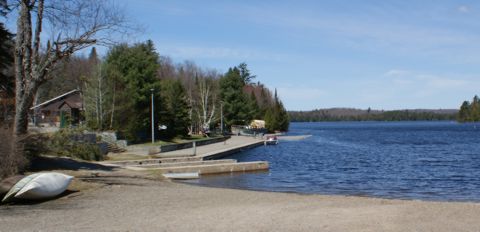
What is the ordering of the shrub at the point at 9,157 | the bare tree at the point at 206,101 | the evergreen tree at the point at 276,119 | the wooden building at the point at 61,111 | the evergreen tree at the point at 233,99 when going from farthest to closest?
1. the evergreen tree at the point at 276,119
2. the evergreen tree at the point at 233,99
3. the bare tree at the point at 206,101
4. the wooden building at the point at 61,111
5. the shrub at the point at 9,157

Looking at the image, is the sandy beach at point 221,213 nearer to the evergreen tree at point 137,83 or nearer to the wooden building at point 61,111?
the evergreen tree at point 137,83

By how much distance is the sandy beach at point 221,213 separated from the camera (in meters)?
10.5

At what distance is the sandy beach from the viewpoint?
10.5m

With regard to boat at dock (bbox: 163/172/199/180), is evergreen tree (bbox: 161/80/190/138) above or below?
above

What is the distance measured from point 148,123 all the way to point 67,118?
7964 mm

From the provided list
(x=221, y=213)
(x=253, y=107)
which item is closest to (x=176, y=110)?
(x=221, y=213)

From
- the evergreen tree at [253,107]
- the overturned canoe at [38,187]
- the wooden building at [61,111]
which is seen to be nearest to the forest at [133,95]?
the wooden building at [61,111]

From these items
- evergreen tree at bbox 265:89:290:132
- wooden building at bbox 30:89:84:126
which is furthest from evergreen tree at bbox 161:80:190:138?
evergreen tree at bbox 265:89:290:132

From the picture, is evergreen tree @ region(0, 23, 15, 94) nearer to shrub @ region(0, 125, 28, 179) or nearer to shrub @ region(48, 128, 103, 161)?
shrub @ region(48, 128, 103, 161)

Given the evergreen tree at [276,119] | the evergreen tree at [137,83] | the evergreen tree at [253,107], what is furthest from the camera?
the evergreen tree at [276,119]

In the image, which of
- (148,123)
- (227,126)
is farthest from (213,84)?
(148,123)

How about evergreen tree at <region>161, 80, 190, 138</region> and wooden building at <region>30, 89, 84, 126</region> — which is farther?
evergreen tree at <region>161, 80, 190, 138</region>


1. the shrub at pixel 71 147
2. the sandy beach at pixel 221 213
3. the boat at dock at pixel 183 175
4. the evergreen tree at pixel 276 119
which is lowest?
the boat at dock at pixel 183 175

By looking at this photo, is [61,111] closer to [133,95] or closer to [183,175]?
[133,95]
